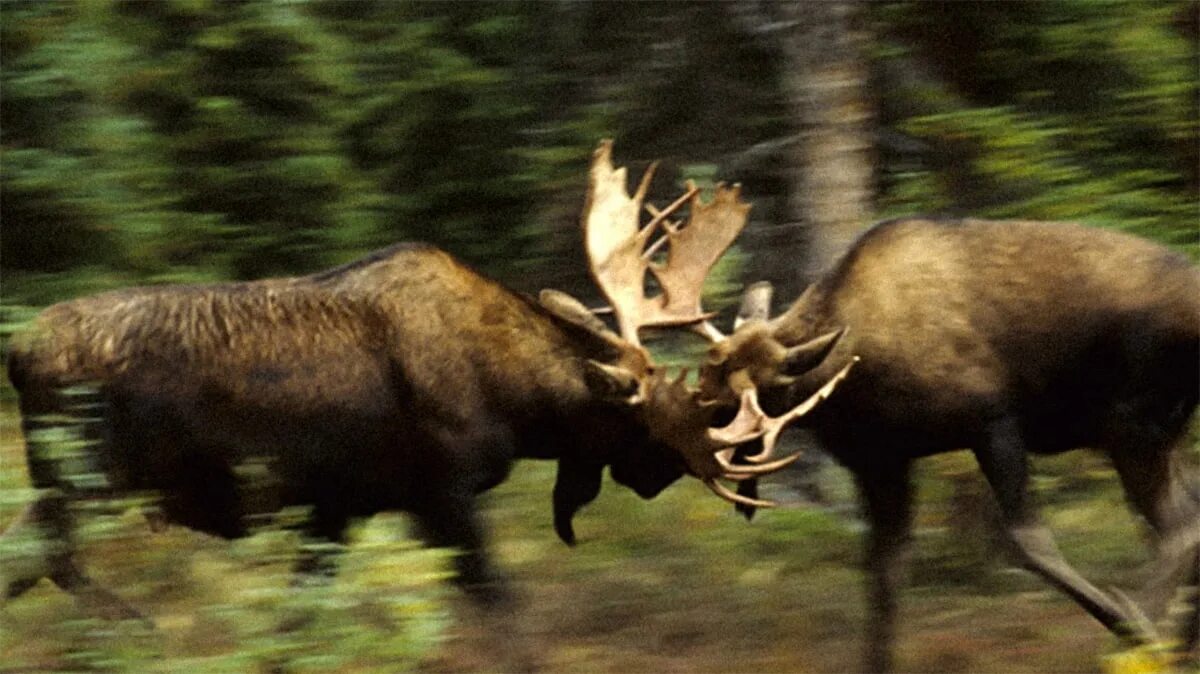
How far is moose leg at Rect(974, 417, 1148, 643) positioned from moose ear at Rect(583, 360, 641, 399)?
3.87ft

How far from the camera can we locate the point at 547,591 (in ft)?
28.1

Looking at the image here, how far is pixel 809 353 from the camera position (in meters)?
7.48

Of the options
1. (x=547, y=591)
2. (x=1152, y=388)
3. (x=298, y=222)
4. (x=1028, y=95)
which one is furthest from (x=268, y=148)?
(x=1152, y=388)

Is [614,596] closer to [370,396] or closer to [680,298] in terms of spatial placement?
[680,298]

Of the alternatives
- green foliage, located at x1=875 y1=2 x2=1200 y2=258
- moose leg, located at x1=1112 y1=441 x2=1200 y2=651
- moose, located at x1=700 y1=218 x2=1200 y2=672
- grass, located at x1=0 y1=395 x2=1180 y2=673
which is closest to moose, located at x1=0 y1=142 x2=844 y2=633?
grass, located at x1=0 y1=395 x2=1180 y2=673

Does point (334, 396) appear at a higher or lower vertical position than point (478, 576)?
higher

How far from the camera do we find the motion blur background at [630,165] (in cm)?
836

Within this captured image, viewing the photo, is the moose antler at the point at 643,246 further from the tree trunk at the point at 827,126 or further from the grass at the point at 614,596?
the grass at the point at 614,596

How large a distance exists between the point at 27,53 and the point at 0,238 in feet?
2.71

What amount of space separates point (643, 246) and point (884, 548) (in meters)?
1.36

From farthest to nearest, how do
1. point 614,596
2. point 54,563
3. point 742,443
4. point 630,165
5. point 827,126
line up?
point 630,165
point 827,126
point 614,596
point 742,443
point 54,563

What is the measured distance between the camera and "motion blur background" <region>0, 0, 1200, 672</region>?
27.4 ft

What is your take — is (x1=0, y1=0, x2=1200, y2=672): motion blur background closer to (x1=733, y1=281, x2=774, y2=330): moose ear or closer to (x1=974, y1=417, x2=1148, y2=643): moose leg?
(x1=974, y1=417, x2=1148, y2=643): moose leg

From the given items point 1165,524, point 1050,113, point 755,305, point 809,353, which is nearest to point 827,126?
point 755,305
